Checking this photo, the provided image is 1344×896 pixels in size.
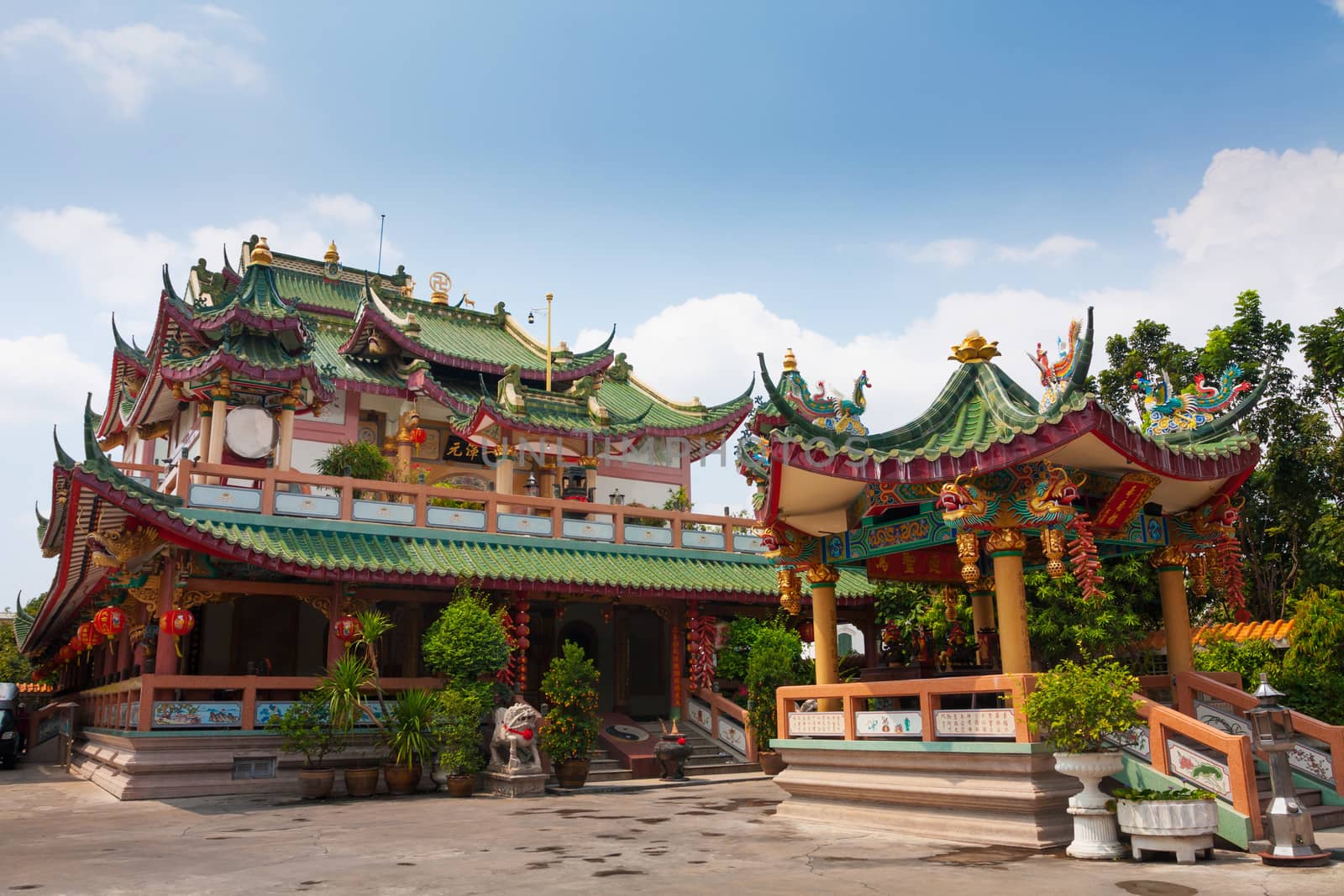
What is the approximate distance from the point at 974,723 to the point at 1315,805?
3240 millimetres

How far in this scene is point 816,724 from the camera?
12367 millimetres

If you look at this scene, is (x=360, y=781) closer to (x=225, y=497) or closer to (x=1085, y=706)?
(x=225, y=497)

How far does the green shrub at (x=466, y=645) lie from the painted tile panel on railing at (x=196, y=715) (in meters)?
3.06

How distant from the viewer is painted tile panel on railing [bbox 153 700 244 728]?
1605 cm

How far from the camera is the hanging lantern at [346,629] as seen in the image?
17672 mm

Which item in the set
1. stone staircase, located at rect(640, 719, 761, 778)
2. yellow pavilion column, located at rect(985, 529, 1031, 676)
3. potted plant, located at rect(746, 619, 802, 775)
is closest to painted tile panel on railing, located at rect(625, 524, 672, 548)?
potted plant, located at rect(746, 619, 802, 775)

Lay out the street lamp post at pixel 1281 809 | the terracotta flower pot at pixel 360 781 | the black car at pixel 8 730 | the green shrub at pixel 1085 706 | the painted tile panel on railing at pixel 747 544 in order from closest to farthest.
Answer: the street lamp post at pixel 1281 809 < the green shrub at pixel 1085 706 < the terracotta flower pot at pixel 360 781 < the painted tile panel on railing at pixel 747 544 < the black car at pixel 8 730

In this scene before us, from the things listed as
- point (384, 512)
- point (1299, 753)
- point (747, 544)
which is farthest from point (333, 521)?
point (1299, 753)

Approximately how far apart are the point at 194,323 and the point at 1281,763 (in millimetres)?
20125

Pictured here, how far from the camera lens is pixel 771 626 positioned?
20.8 m

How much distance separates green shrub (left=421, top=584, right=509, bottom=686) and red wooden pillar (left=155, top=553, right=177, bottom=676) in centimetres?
390

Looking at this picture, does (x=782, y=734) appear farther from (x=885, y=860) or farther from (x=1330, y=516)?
(x=1330, y=516)

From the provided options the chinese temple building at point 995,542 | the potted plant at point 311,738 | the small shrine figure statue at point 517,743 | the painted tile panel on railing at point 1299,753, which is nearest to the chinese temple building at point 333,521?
the potted plant at point 311,738

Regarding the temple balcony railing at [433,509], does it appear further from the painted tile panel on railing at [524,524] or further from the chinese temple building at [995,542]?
the chinese temple building at [995,542]
